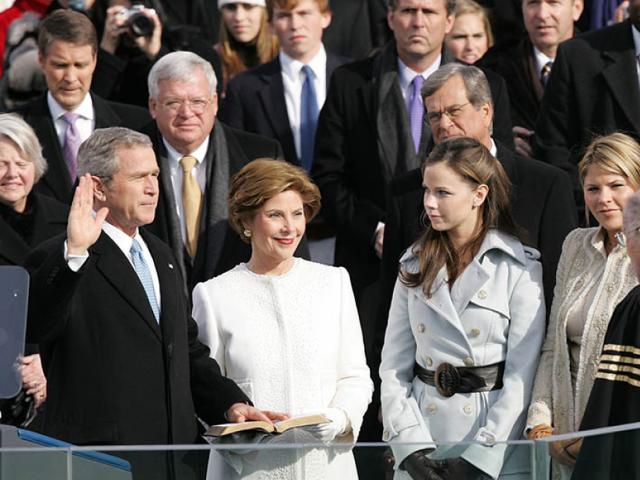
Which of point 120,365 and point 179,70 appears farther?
point 179,70

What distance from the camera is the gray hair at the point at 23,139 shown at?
7.30 metres

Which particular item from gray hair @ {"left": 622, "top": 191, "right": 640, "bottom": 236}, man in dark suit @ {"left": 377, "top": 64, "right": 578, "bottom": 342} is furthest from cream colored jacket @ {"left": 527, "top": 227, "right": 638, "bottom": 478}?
man in dark suit @ {"left": 377, "top": 64, "right": 578, "bottom": 342}

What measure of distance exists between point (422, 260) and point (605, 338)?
97 centimetres

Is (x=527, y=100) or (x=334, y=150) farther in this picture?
(x=527, y=100)

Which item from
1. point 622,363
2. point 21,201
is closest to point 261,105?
point 21,201

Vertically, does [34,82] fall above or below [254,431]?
above

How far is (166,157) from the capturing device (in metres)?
7.96

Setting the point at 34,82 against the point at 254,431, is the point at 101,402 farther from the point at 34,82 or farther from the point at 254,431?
the point at 34,82

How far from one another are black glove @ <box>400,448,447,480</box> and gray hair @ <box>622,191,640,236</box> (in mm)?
1190

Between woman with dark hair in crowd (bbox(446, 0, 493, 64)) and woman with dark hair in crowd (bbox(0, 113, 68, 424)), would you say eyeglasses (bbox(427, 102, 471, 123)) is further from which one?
woman with dark hair in crowd (bbox(446, 0, 493, 64))

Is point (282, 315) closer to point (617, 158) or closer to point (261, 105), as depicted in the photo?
point (617, 158)

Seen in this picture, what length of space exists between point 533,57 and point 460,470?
14.6 feet

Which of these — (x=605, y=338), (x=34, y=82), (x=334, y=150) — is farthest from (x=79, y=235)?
(x=34, y=82)

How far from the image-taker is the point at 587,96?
327 inches
